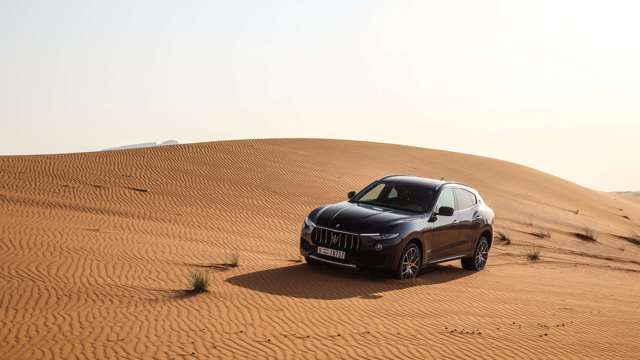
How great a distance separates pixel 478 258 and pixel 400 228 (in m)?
3.61

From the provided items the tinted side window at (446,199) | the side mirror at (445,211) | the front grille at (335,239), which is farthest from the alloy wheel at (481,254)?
the front grille at (335,239)

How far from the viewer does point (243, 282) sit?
1226 cm

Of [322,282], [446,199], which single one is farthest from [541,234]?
[322,282]

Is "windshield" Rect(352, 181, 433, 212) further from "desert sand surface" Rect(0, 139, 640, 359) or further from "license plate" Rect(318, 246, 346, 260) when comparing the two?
"license plate" Rect(318, 246, 346, 260)

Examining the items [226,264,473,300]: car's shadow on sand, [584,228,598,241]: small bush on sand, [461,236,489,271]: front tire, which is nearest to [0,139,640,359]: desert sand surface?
[226,264,473,300]: car's shadow on sand

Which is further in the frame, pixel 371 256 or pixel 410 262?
pixel 410 262

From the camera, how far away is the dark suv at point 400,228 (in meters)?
12.5

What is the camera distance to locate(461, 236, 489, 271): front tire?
50.8 ft

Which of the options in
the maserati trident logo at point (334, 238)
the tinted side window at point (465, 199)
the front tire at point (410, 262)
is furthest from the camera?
the tinted side window at point (465, 199)

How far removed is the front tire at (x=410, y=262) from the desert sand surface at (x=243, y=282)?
0.70 feet

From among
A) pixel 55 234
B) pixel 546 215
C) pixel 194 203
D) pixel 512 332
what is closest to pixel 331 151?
pixel 546 215

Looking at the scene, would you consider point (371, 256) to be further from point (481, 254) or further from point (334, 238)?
point (481, 254)

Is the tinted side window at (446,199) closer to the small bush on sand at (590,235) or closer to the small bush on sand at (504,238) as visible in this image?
the small bush on sand at (504,238)

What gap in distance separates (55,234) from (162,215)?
533 cm
